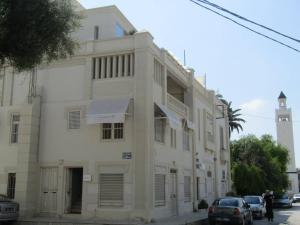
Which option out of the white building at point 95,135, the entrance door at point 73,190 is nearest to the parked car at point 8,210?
the white building at point 95,135

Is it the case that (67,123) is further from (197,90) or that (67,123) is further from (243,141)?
(243,141)

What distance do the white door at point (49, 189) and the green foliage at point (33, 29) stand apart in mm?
9936

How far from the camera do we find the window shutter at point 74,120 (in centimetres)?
2298

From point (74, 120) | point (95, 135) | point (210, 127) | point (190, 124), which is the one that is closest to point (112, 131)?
point (95, 135)

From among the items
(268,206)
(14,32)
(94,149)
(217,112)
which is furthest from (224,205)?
(217,112)

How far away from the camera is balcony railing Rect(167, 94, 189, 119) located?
25828 millimetres

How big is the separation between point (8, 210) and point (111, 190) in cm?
507

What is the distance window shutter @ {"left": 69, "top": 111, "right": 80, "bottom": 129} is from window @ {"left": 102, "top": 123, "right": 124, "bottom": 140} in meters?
1.61

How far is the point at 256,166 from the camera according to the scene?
46781mm

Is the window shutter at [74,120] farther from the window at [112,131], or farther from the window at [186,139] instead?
the window at [186,139]

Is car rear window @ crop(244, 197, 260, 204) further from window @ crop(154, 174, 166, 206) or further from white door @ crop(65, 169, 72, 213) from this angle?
white door @ crop(65, 169, 72, 213)

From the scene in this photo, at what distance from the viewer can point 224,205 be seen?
2225 centimetres

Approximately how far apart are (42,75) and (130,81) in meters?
5.62

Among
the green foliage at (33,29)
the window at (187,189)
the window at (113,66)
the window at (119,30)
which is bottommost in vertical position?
the window at (187,189)
